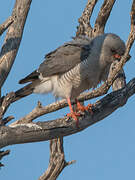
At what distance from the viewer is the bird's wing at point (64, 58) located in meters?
5.97

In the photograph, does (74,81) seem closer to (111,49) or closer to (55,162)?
(111,49)

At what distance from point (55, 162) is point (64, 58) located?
171 centimetres

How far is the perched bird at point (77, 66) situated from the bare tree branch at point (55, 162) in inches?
29.5

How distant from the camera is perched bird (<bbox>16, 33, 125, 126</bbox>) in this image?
230 inches

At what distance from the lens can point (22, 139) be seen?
4410mm

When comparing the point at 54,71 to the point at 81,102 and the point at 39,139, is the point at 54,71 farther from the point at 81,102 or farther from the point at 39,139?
the point at 39,139

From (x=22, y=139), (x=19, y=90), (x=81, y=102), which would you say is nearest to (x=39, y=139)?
(x=22, y=139)

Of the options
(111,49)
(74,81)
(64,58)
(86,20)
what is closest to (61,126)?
(74,81)

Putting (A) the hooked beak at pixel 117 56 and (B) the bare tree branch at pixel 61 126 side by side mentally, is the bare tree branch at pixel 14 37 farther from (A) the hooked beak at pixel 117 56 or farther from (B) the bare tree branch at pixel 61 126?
(A) the hooked beak at pixel 117 56

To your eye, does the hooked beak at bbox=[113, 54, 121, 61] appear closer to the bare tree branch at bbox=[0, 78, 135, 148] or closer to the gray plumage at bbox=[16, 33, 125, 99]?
the gray plumage at bbox=[16, 33, 125, 99]

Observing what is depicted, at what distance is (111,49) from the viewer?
5.91m

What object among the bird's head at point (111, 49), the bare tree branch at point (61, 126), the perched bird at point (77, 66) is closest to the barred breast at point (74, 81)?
the perched bird at point (77, 66)

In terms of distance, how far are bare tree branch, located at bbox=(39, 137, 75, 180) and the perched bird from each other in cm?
75

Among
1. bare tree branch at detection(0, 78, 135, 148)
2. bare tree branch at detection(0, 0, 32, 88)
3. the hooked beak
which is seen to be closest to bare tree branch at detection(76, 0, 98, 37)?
the hooked beak
